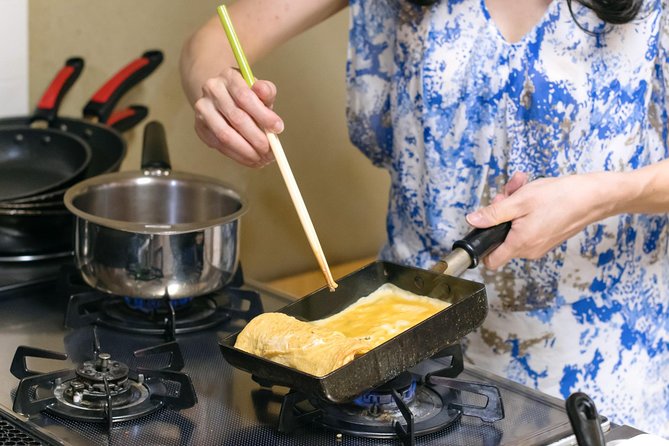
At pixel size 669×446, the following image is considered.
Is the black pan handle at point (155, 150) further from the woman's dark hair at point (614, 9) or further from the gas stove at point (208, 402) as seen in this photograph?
the woman's dark hair at point (614, 9)

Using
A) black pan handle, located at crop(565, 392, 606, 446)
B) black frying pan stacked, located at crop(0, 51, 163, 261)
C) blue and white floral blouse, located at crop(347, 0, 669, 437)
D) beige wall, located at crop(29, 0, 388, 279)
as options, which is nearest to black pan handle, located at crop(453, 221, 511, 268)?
blue and white floral blouse, located at crop(347, 0, 669, 437)

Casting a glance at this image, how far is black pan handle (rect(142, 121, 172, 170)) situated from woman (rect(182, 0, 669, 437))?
107 millimetres

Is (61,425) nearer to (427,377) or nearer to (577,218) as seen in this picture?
(427,377)

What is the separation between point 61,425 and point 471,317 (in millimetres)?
472

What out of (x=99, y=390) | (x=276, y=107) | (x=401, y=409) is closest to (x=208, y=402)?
(x=99, y=390)

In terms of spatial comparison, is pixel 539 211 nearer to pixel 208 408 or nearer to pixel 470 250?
pixel 470 250

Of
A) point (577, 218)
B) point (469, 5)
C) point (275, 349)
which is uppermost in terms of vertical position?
point (469, 5)

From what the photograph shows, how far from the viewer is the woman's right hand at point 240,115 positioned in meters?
1.27

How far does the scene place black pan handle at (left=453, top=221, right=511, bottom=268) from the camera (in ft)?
3.92

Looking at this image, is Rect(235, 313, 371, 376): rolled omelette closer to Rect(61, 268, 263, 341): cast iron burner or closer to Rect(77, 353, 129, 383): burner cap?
Rect(77, 353, 129, 383): burner cap

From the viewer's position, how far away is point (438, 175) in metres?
1.51

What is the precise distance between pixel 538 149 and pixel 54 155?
32.7 inches

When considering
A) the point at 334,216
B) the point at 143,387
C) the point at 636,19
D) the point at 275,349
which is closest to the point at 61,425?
the point at 143,387

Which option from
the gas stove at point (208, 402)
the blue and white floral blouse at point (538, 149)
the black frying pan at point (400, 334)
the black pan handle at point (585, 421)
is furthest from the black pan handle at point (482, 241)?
the black pan handle at point (585, 421)
